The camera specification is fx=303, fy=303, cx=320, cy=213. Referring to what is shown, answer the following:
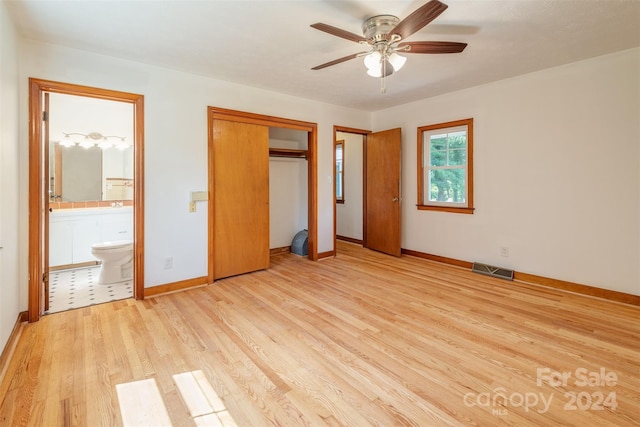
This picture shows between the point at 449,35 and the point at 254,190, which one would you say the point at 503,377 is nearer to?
the point at 449,35

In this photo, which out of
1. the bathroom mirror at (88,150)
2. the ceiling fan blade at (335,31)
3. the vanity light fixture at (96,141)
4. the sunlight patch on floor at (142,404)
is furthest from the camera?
the vanity light fixture at (96,141)

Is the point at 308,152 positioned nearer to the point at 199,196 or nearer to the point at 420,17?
the point at 199,196

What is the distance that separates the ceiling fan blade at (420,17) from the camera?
69.6 inches

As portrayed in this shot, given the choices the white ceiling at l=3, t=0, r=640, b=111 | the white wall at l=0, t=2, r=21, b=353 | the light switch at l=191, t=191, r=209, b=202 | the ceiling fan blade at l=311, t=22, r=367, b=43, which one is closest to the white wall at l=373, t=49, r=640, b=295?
the white ceiling at l=3, t=0, r=640, b=111

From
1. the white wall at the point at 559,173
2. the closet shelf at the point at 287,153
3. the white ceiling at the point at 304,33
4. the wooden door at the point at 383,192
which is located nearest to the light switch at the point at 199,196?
the white ceiling at the point at 304,33

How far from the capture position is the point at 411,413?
1.61 metres

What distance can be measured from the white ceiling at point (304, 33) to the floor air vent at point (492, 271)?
244 centimetres

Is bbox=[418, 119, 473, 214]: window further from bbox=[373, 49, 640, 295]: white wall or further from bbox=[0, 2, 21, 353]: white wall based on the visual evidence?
bbox=[0, 2, 21, 353]: white wall

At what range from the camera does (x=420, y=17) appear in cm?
192

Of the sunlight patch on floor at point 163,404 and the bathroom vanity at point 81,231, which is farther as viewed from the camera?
the bathroom vanity at point 81,231

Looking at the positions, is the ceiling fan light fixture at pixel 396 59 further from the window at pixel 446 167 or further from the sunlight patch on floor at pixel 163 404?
the sunlight patch on floor at pixel 163 404

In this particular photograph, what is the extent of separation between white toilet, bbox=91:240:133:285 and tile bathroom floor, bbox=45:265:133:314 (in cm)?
12

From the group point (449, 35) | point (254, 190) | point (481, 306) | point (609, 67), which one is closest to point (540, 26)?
point (449, 35)

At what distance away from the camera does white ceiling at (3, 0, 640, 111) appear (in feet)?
7.23
